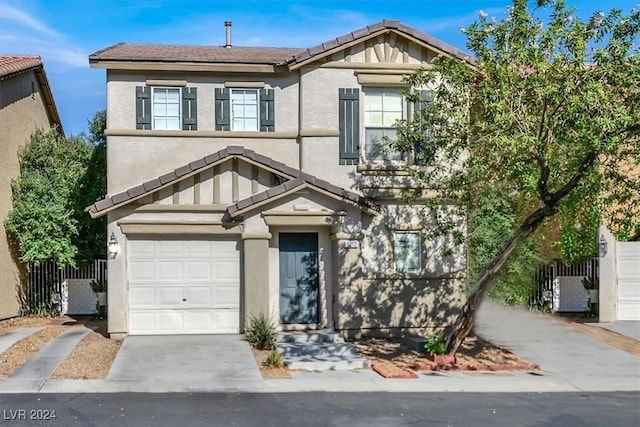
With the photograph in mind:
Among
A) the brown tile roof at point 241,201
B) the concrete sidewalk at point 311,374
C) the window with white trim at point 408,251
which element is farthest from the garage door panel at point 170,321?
the window with white trim at point 408,251

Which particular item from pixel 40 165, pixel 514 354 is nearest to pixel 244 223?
pixel 514 354

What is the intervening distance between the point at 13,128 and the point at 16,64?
171cm

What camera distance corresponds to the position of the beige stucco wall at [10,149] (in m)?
19.1

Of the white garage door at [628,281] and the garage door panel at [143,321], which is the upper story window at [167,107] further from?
the white garage door at [628,281]

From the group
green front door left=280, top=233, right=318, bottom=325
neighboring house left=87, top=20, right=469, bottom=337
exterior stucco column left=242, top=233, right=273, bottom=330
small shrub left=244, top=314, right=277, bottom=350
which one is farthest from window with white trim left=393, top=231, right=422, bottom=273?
small shrub left=244, top=314, right=277, bottom=350

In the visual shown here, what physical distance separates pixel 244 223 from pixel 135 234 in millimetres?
2291

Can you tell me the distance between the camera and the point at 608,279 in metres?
18.9

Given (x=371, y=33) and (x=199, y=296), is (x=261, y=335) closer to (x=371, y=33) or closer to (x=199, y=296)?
(x=199, y=296)

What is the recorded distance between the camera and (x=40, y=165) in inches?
818

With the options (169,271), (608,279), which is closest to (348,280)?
(169,271)

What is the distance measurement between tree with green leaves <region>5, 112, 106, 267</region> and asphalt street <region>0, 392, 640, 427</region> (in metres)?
8.80

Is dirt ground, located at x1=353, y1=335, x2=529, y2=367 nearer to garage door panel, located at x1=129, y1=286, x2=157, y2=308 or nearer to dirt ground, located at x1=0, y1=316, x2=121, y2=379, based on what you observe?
garage door panel, located at x1=129, y1=286, x2=157, y2=308

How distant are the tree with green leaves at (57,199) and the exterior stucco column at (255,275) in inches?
234

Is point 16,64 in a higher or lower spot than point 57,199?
higher
